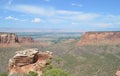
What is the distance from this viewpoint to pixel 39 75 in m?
72.4

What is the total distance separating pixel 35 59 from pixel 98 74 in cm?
12004

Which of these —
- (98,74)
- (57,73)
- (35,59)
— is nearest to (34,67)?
(35,59)

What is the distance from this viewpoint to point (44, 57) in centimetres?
7556

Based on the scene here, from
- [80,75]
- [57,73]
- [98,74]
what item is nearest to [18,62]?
[57,73]

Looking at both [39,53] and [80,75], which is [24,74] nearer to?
[39,53]

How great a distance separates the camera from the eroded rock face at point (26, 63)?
73.2 meters

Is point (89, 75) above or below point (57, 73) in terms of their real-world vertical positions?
below

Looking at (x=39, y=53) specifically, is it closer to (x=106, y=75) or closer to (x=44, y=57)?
(x=44, y=57)

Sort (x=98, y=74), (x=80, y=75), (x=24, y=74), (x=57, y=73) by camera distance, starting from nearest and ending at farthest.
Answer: (x=57, y=73) < (x=24, y=74) < (x=80, y=75) < (x=98, y=74)

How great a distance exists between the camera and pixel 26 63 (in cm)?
7388

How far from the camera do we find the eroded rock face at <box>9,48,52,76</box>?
73.2 meters

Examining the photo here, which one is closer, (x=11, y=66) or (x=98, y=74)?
(x=11, y=66)

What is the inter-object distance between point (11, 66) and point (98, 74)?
122156 mm

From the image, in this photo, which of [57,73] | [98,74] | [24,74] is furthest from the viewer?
[98,74]
